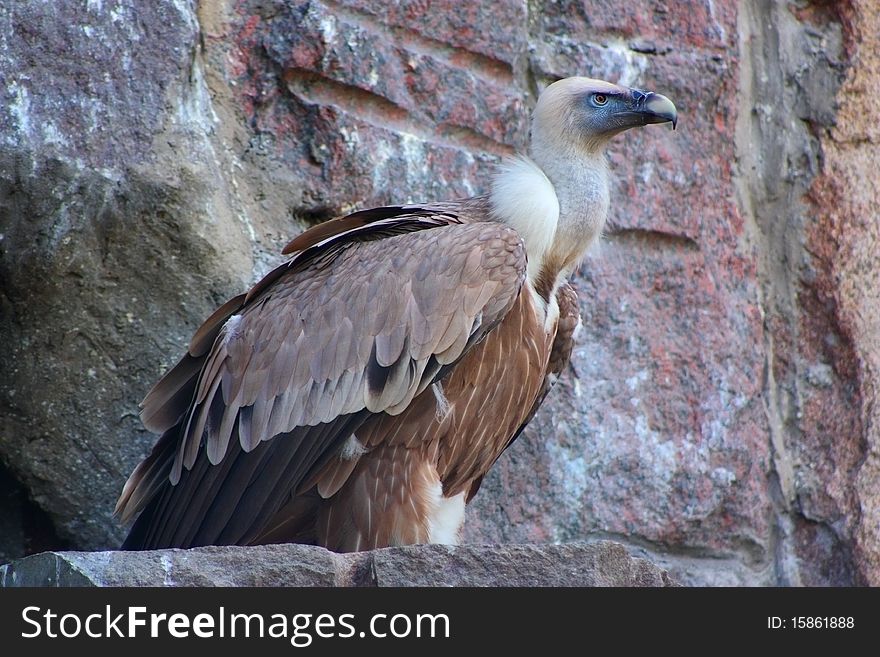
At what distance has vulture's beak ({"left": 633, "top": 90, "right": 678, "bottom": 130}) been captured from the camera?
13.3 ft

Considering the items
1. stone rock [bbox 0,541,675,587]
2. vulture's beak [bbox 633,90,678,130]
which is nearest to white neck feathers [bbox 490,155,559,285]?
vulture's beak [bbox 633,90,678,130]

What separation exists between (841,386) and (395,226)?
1.78 m

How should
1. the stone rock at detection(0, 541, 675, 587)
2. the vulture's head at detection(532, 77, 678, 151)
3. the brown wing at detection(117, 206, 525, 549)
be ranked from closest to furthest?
the stone rock at detection(0, 541, 675, 587) → the brown wing at detection(117, 206, 525, 549) → the vulture's head at detection(532, 77, 678, 151)

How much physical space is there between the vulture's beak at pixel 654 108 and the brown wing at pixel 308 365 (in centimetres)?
67

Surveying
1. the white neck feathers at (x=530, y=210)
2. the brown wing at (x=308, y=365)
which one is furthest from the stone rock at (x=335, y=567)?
the white neck feathers at (x=530, y=210)

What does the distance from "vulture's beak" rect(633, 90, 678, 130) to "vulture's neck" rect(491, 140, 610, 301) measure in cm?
20

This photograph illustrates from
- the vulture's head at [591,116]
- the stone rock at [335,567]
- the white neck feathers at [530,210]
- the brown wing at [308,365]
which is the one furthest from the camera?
the vulture's head at [591,116]

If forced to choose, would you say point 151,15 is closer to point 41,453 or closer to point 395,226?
point 395,226

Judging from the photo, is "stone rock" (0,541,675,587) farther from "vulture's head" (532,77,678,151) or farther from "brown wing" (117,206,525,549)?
"vulture's head" (532,77,678,151)

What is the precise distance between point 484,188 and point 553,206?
2.28 ft

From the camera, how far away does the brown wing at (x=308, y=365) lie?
361 cm

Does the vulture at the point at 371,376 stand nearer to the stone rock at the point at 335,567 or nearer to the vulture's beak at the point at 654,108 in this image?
the vulture's beak at the point at 654,108

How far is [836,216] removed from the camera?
483 centimetres
